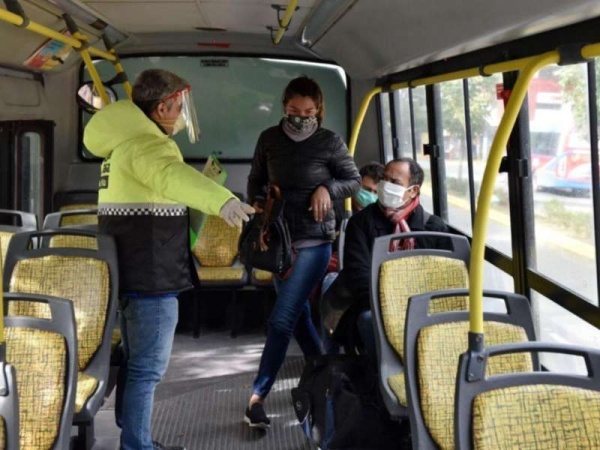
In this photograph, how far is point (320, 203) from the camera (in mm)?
3969

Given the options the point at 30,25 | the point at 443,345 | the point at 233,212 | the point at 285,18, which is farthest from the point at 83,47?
the point at 443,345

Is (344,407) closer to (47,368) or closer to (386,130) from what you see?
Answer: (47,368)

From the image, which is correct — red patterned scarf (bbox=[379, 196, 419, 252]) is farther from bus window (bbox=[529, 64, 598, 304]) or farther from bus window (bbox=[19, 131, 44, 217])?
bus window (bbox=[19, 131, 44, 217])

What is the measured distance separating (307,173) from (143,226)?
1086mm

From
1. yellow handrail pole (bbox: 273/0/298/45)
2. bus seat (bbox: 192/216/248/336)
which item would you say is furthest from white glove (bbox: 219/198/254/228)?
bus seat (bbox: 192/216/248/336)

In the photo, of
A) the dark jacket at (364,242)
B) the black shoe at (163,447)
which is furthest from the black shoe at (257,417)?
the dark jacket at (364,242)

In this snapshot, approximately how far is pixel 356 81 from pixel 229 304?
2.22 meters

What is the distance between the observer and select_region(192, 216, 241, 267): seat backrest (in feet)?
22.0

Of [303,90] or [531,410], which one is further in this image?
[303,90]

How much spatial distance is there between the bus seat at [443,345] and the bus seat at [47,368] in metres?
1.15

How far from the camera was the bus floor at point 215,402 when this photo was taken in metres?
4.20

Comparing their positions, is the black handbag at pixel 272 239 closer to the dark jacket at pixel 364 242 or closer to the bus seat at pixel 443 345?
the dark jacket at pixel 364 242

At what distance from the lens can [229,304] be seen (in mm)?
7047

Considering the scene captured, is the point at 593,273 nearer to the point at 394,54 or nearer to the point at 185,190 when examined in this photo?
the point at 185,190
